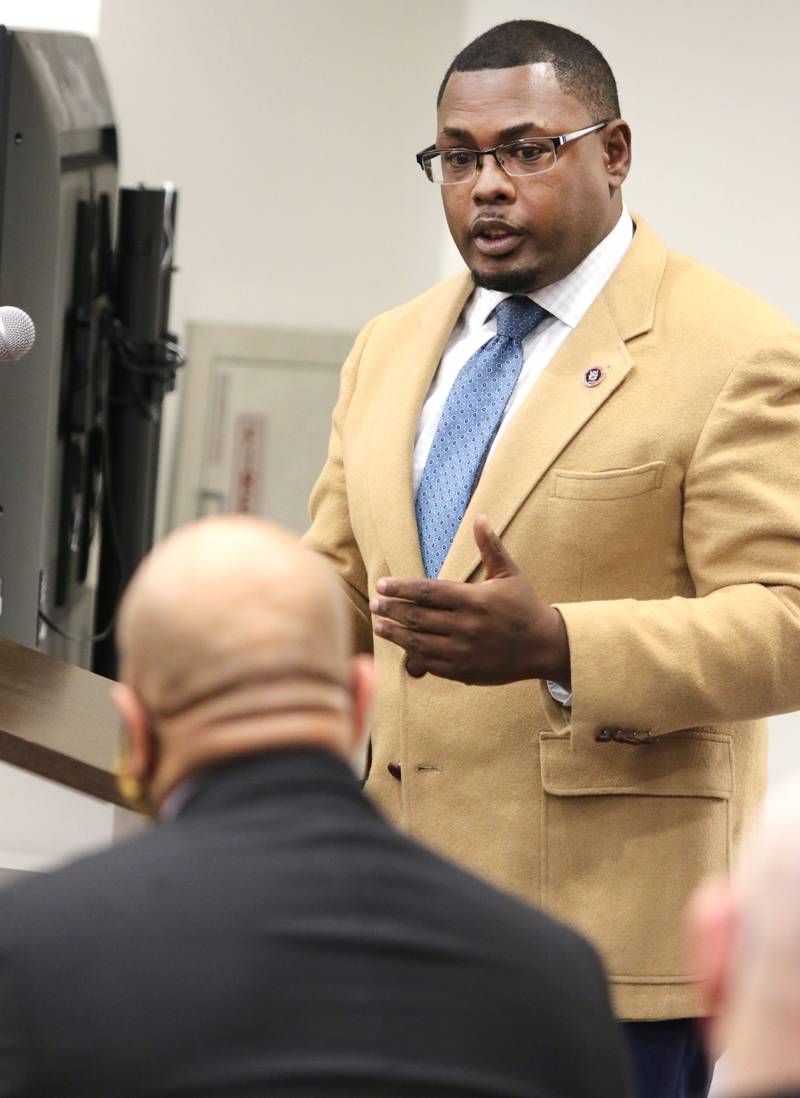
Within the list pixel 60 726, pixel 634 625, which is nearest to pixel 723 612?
pixel 634 625

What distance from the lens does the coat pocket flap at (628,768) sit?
6.43ft

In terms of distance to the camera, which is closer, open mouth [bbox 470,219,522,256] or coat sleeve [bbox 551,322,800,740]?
coat sleeve [bbox 551,322,800,740]

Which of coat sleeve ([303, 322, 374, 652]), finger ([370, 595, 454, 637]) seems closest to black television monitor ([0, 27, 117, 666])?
coat sleeve ([303, 322, 374, 652])

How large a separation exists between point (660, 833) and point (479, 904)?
3.13 ft

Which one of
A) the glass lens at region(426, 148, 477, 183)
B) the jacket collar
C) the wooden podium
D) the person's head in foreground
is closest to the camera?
the person's head in foreground

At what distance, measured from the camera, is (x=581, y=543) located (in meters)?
1.97

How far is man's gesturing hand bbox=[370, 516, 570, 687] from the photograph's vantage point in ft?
5.79

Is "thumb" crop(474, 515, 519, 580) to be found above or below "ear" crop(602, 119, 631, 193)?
below

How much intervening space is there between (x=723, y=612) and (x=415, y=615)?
0.33 metres

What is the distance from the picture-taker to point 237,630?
1.08 metres

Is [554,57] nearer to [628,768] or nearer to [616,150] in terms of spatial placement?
[616,150]

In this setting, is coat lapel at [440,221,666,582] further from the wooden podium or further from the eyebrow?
the wooden podium

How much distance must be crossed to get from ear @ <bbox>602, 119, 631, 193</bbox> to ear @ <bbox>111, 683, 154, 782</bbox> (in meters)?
1.20

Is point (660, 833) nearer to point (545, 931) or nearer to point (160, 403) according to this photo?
point (545, 931)
